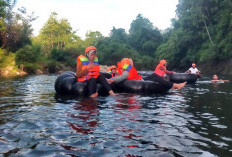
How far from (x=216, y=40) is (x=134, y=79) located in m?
25.7

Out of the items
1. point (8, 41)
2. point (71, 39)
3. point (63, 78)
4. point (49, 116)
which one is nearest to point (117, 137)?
point (49, 116)

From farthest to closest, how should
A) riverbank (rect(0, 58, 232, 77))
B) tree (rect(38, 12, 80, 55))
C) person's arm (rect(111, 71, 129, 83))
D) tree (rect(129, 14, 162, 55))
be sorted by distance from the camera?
tree (rect(129, 14, 162, 55)) < tree (rect(38, 12, 80, 55)) < riverbank (rect(0, 58, 232, 77)) < person's arm (rect(111, 71, 129, 83))

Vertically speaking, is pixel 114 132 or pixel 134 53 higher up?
pixel 134 53

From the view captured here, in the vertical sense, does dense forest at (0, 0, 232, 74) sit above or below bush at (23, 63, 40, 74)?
above

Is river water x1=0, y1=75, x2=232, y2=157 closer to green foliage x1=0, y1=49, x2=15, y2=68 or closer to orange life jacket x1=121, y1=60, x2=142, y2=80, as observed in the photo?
orange life jacket x1=121, y1=60, x2=142, y2=80

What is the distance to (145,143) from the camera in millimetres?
3176

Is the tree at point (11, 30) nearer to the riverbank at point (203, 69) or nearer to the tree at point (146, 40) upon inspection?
the riverbank at point (203, 69)

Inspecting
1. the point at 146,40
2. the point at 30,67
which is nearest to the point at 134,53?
the point at 146,40

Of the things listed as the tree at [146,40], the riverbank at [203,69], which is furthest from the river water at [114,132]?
the tree at [146,40]

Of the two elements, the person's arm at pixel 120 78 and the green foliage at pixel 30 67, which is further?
the green foliage at pixel 30 67

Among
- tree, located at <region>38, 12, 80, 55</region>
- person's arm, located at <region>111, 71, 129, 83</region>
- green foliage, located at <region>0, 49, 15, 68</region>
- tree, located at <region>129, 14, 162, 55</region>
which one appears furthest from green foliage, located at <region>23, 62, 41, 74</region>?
tree, located at <region>129, 14, 162, 55</region>

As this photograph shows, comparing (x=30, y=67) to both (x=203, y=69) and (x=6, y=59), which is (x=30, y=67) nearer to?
(x=6, y=59)

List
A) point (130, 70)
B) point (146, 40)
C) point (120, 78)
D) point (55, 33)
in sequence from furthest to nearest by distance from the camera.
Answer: point (146, 40), point (55, 33), point (130, 70), point (120, 78)

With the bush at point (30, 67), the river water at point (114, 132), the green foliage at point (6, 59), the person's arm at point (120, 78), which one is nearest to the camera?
the river water at point (114, 132)
